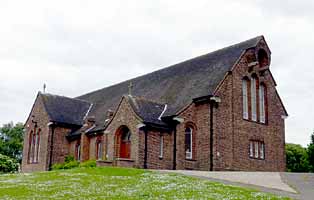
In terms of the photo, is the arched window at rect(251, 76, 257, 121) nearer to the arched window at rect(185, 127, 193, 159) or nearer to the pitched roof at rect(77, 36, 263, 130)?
the pitched roof at rect(77, 36, 263, 130)

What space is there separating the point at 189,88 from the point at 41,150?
54.7ft

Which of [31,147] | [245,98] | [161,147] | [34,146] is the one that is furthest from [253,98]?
[31,147]

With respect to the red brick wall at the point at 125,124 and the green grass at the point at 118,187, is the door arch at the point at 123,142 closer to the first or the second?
the red brick wall at the point at 125,124

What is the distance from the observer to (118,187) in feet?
74.2

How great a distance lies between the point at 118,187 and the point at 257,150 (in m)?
18.0

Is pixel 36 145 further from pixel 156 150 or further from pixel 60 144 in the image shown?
pixel 156 150

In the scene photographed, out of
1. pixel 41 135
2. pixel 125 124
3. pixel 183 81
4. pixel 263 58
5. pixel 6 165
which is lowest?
pixel 6 165

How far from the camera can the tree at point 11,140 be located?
2852 inches

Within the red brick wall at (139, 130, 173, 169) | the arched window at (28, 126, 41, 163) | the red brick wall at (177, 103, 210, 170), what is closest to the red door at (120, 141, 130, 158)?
the red brick wall at (139, 130, 173, 169)

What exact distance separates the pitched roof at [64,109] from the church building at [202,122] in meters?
1.41

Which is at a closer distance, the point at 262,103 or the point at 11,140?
the point at 262,103

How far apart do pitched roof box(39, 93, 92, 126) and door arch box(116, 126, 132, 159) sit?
33.6 ft

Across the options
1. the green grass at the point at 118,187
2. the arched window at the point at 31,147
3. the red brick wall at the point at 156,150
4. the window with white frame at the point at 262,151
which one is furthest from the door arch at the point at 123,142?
the arched window at the point at 31,147

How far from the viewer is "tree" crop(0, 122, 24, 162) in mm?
72438
